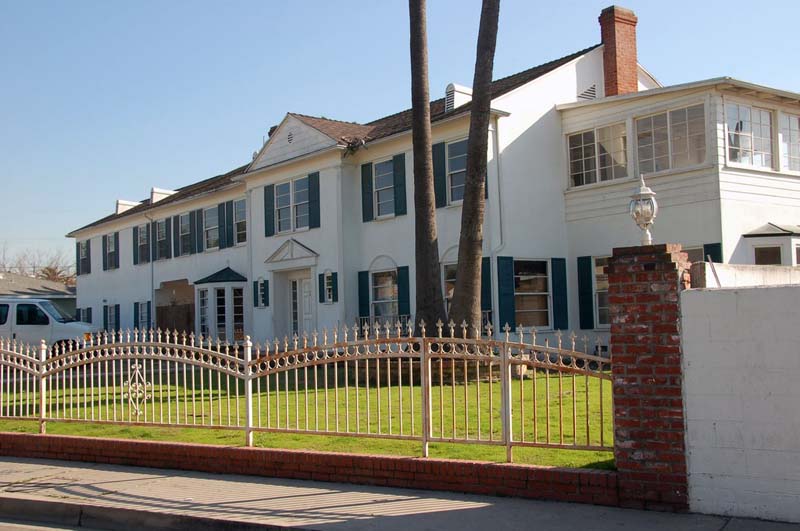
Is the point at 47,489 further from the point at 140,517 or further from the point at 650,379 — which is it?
the point at 650,379

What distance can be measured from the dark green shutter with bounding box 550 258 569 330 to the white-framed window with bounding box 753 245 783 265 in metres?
4.21

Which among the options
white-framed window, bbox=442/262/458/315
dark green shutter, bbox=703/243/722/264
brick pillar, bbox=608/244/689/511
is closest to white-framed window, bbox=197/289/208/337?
white-framed window, bbox=442/262/458/315

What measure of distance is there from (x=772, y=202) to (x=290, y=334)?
13687mm

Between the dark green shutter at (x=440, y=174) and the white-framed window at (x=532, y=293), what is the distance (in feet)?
7.94

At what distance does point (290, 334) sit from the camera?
24.1 metres

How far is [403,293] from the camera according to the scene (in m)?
20.1

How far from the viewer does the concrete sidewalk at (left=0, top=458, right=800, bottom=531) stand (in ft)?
20.0

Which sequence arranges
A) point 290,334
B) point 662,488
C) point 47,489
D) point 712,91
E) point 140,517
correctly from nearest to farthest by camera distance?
point 662,488 → point 140,517 → point 47,489 → point 712,91 → point 290,334

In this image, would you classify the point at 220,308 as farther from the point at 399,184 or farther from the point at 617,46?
the point at 617,46

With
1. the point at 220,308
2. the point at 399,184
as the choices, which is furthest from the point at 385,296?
the point at 220,308

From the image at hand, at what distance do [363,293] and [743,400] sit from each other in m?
15.9

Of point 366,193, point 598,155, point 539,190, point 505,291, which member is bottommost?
point 505,291

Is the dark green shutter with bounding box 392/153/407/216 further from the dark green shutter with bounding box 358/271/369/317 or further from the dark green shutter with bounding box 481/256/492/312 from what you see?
the dark green shutter with bounding box 481/256/492/312

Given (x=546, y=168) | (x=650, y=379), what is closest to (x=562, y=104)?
(x=546, y=168)
